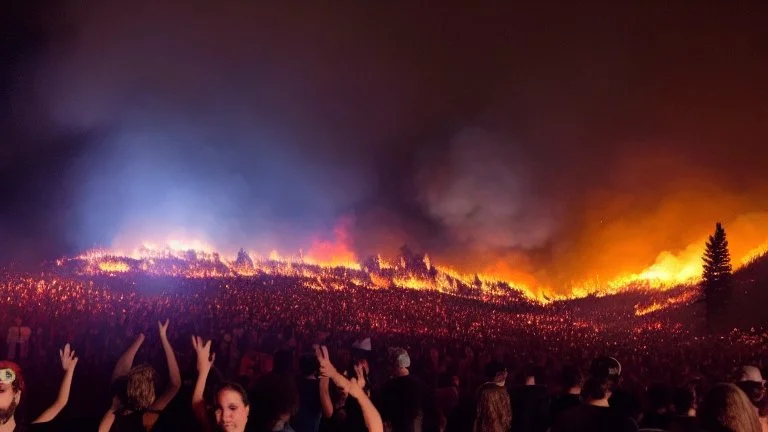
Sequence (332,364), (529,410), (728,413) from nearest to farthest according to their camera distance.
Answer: (728,413) → (529,410) → (332,364)

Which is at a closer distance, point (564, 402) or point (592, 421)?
point (592, 421)

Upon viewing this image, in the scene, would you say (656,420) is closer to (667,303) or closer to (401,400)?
(401,400)

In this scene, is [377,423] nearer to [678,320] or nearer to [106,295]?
[106,295]

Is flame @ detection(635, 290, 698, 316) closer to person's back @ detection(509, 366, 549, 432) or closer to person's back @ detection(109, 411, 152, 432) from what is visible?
person's back @ detection(509, 366, 549, 432)

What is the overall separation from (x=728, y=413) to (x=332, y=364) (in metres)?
4.93

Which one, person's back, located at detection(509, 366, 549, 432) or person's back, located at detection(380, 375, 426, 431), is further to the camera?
person's back, located at detection(509, 366, 549, 432)

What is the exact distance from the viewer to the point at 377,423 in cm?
430

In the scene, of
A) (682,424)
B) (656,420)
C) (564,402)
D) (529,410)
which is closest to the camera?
(682,424)

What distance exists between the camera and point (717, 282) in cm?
3609

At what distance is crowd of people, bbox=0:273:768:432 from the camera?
16.1ft

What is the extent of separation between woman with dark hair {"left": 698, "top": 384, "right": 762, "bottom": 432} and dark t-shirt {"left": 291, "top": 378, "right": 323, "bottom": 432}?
11.3ft

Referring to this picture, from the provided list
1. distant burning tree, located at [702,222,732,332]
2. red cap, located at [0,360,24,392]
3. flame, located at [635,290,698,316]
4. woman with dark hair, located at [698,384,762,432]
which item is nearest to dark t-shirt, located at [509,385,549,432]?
woman with dark hair, located at [698,384,762,432]

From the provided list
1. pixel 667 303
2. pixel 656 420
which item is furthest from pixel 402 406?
pixel 667 303

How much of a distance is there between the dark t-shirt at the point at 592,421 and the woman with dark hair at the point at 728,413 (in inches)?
21.1
